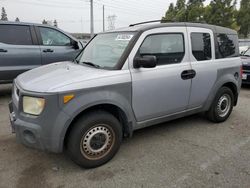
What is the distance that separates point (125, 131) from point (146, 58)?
1.02 m

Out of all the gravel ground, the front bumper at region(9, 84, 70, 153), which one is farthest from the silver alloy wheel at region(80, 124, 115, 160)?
the front bumper at region(9, 84, 70, 153)

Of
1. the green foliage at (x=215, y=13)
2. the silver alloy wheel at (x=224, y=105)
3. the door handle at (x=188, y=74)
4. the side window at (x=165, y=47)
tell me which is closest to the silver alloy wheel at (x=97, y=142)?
the side window at (x=165, y=47)

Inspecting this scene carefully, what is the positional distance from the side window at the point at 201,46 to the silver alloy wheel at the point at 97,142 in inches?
74.3

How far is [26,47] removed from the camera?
5.76 m

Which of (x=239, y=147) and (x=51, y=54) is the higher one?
(x=51, y=54)

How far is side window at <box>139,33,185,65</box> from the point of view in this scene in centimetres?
326

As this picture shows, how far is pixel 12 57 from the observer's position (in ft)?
18.4

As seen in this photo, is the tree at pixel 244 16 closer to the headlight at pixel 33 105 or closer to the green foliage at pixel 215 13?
the green foliage at pixel 215 13

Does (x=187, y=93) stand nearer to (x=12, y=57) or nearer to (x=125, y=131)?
(x=125, y=131)

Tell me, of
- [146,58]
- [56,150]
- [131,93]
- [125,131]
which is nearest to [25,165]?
[56,150]

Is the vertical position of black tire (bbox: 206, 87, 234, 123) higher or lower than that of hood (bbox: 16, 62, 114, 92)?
lower

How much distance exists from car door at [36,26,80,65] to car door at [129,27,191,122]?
11.9 feet

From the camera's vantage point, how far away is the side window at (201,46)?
373 cm

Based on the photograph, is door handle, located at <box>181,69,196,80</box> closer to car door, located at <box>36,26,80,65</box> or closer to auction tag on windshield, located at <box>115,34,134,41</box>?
auction tag on windshield, located at <box>115,34,134,41</box>
